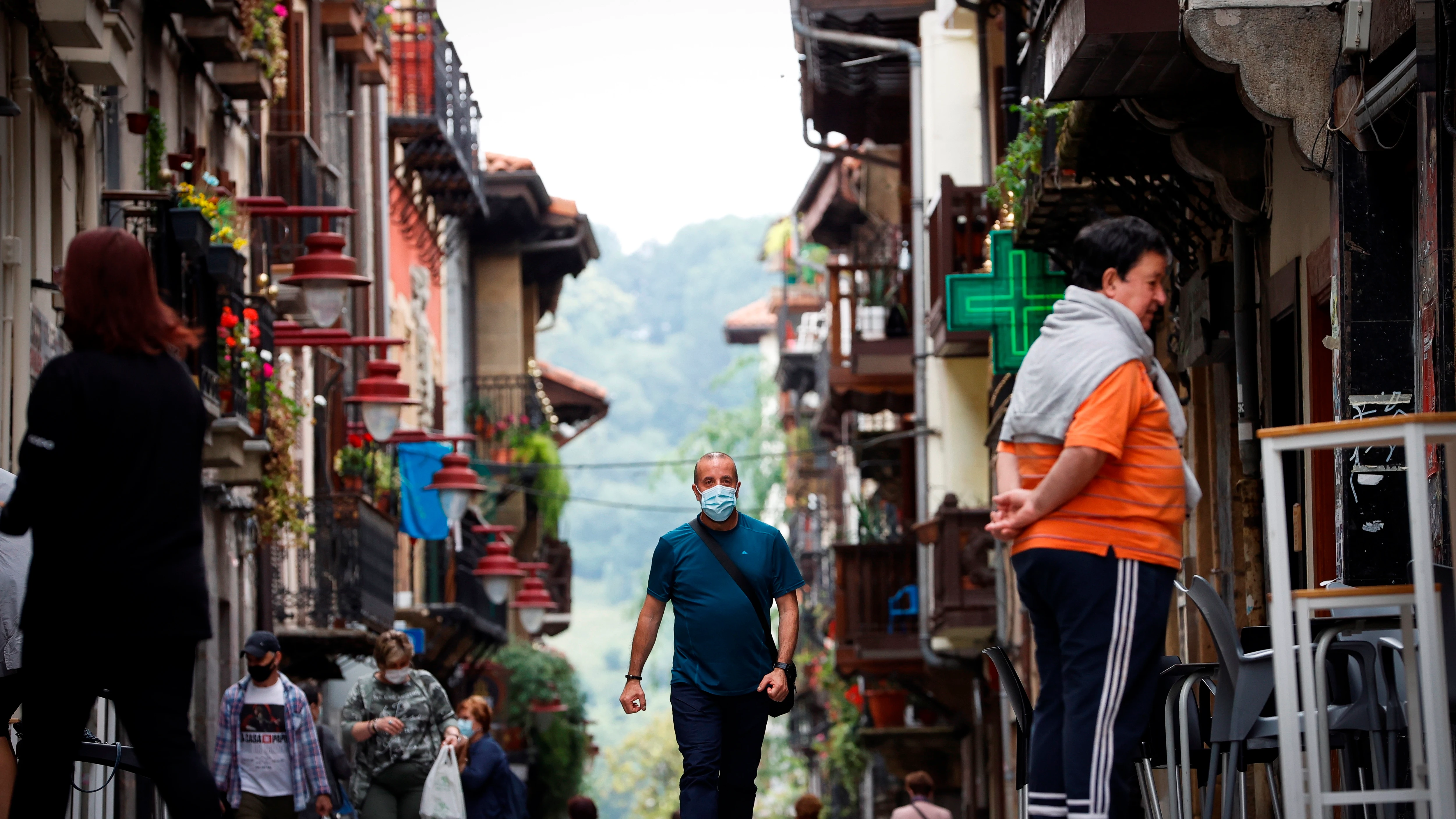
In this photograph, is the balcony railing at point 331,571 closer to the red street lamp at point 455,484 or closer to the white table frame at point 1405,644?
the red street lamp at point 455,484

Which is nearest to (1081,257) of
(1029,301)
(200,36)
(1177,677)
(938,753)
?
(1177,677)

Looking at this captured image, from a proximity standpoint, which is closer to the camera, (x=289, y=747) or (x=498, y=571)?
(x=289, y=747)

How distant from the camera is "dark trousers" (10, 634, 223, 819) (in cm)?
620

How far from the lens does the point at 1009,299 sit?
19.8 meters

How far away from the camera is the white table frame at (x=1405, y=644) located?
614 centimetres

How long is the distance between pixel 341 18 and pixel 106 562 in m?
24.0

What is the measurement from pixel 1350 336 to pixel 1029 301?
1048 centimetres

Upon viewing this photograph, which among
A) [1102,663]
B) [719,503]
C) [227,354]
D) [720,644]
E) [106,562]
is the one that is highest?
[227,354]

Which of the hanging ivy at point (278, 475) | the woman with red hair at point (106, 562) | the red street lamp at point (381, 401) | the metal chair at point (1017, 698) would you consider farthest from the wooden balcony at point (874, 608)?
the woman with red hair at point (106, 562)

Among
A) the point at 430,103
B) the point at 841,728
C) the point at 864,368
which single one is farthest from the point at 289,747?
the point at 841,728

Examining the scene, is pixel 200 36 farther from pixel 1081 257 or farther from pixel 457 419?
pixel 457 419

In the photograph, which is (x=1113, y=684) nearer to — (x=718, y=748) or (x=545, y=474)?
(x=718, y=748)

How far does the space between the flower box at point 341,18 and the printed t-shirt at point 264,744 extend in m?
17.7

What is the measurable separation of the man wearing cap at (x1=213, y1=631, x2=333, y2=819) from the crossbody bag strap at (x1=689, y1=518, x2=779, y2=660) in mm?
3170
